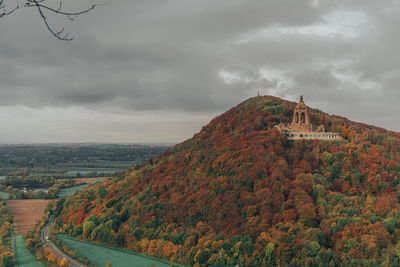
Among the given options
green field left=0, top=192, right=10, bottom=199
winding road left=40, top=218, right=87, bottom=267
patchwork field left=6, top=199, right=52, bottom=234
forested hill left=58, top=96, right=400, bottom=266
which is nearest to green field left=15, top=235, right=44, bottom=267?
winding road left=40, top=218, right=87, bottom=267

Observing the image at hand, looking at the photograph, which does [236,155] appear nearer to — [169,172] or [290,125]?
[290,125]

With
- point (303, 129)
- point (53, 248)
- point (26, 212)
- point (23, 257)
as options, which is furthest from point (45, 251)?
point (303, 129)

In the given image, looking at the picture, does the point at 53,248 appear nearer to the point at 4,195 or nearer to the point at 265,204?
the point at 265,204

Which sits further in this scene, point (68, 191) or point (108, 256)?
point (68, 191)

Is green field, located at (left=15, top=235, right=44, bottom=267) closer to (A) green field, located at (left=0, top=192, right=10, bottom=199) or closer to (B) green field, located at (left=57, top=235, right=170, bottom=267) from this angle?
(B) green field, located at (left=57, top=235, right=170, bottom=267)

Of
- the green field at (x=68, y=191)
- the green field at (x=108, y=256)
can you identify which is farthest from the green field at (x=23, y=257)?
the green field at (x=68, y=191)

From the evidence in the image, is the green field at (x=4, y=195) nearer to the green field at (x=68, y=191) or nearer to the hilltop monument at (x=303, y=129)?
the green field at (x=68, y=191)

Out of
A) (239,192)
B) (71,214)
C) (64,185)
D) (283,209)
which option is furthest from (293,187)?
(64,185)
